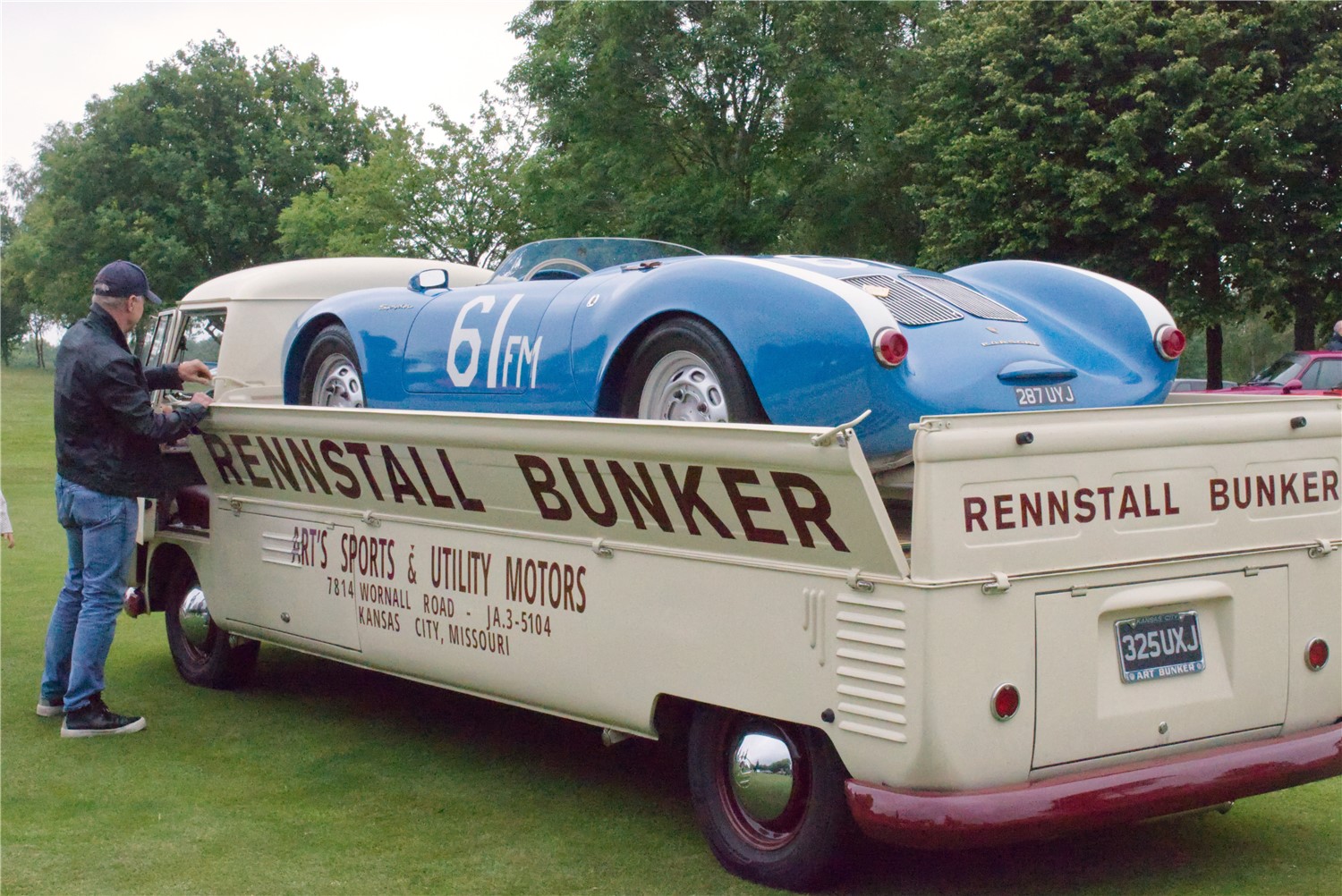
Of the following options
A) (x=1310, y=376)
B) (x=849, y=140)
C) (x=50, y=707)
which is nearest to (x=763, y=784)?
(x=50, y=707)

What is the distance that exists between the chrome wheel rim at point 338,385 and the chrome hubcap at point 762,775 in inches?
116

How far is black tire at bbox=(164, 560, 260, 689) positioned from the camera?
22.3 ft

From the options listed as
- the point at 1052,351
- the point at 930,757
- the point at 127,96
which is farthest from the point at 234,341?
the point at 127,96

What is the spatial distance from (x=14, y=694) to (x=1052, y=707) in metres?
5.45

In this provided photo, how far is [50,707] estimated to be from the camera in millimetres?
6289

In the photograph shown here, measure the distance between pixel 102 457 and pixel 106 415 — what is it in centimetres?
19

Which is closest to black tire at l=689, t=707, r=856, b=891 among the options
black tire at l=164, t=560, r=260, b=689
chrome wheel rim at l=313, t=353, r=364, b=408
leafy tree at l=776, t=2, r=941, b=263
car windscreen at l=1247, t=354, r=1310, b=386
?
chrome wheel rim at l=313, t=353, r=364, b=408

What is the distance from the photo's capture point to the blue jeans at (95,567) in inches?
234

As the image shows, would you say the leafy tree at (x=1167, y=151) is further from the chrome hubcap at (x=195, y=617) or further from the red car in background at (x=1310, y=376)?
the chrome hubcap at (x=195, y=617)

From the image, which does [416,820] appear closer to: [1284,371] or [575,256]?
[575,256]

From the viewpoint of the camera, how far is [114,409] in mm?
5852

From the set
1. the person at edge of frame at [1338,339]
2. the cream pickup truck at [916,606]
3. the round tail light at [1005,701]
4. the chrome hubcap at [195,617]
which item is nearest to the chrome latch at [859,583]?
the cream pickup truck at [916,606]

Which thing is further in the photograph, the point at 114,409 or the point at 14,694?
the point at 14,694

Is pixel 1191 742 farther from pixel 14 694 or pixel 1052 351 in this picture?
pixel 14 694
